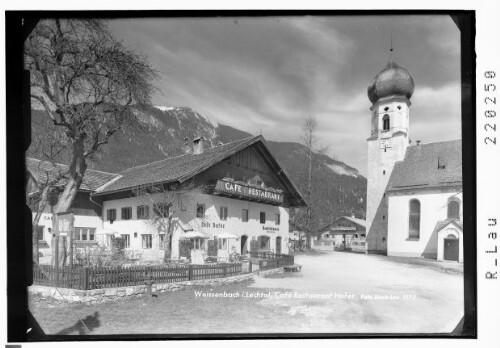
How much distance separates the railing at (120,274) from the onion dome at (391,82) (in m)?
3.41

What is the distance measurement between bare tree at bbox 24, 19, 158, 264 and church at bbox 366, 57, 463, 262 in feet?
11.5

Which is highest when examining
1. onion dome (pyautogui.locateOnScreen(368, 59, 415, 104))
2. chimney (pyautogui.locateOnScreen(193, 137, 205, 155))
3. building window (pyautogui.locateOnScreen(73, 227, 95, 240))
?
onion dome (pyautogui.locateOnScreen(368, 59, 415, 104))

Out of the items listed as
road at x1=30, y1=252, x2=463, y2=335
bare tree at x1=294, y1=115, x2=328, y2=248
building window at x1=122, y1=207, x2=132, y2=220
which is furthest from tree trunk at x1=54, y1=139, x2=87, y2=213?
bare tree at x1=294, y1=115, x2=328, y2=248

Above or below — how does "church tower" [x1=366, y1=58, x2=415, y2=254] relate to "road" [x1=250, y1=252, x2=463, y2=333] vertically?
above

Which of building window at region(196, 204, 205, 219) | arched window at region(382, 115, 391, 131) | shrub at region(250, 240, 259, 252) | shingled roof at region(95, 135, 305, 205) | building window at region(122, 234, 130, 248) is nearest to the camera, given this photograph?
arched window at region(382, 115, 391, 131)

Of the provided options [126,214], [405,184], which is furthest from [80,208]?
[405,184]

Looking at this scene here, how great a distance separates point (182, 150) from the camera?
5.32 m

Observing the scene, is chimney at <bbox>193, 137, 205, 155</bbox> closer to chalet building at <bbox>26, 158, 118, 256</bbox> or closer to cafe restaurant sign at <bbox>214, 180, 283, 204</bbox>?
cafe restaurant sign at <bbox>214, 180, 283, 204</bbox>

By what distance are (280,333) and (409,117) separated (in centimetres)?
377

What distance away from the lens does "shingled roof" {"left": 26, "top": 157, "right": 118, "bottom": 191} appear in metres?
4.80

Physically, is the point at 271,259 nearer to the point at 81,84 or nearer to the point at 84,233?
the point at 84,233

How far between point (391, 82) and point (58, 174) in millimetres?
5178

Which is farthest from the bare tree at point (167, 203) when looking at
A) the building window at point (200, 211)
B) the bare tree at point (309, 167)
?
the bare tree at point (309, 167)
